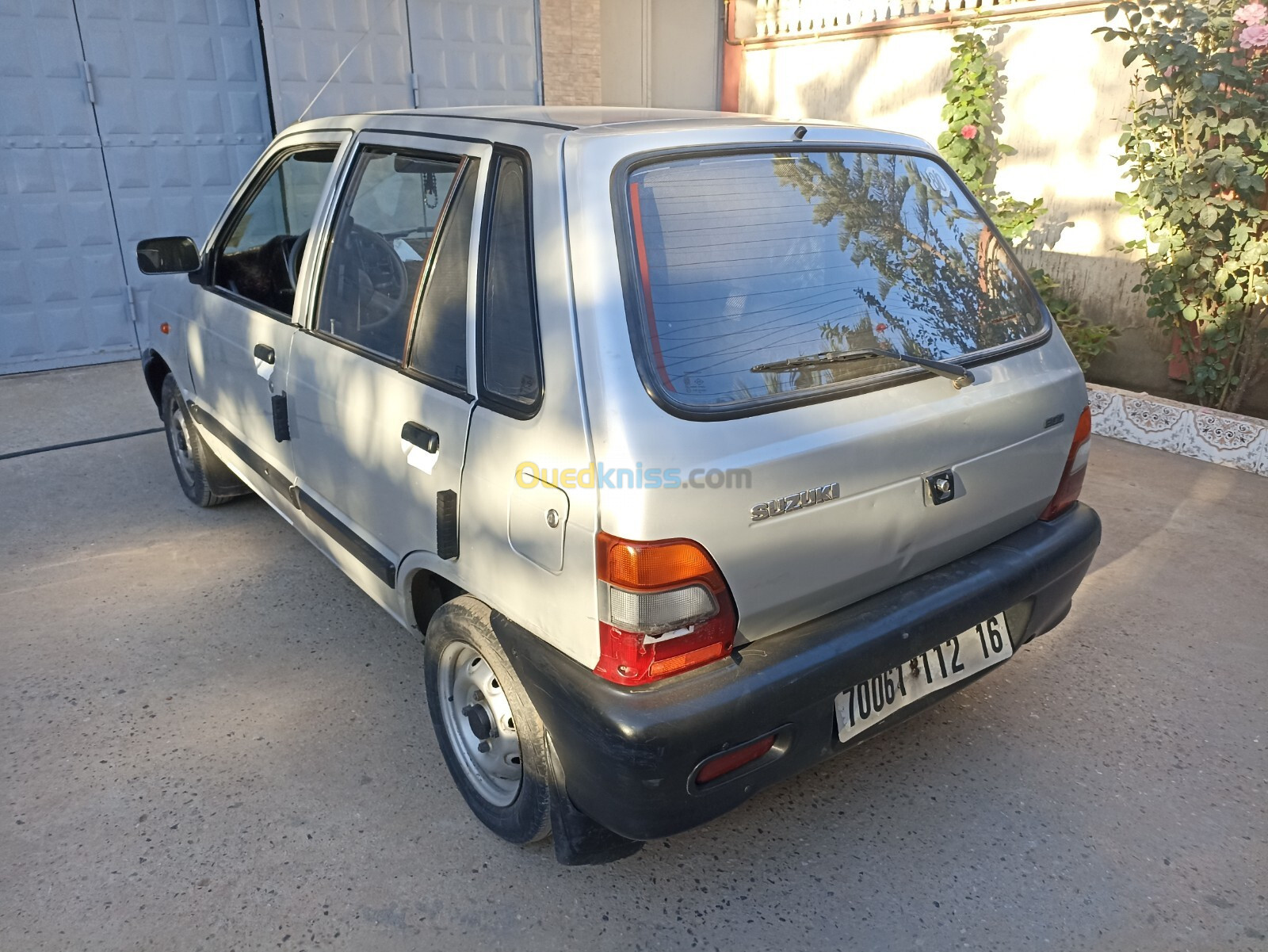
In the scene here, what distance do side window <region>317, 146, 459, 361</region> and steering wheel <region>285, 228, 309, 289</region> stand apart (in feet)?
1.73

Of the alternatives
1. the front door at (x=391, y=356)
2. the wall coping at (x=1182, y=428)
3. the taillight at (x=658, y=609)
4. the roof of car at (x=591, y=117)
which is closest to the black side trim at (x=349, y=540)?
the front door at (x=391, y=356)

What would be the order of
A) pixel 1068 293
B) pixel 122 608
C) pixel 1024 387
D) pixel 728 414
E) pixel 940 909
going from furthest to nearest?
pixel 1068 293, pixel 122 608, pixel 1024 387, pixel 940 909, pixel 728 414

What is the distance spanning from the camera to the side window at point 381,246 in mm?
2457

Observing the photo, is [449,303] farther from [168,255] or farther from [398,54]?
[398,54]

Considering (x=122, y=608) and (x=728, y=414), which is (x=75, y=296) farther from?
(x=728, y=414)

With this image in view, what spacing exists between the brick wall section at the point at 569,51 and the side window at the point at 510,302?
6.90 m

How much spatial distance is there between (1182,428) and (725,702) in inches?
179

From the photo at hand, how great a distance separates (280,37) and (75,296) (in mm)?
2520

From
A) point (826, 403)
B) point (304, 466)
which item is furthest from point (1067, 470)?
point (304, 466)

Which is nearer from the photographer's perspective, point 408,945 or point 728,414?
point 728,414

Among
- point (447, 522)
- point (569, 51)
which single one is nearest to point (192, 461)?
point (447, 522)

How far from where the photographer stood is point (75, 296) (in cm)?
680

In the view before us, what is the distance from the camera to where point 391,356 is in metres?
2.50

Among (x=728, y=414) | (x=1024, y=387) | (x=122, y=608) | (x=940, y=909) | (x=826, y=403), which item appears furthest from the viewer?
(x=122, y=608)
